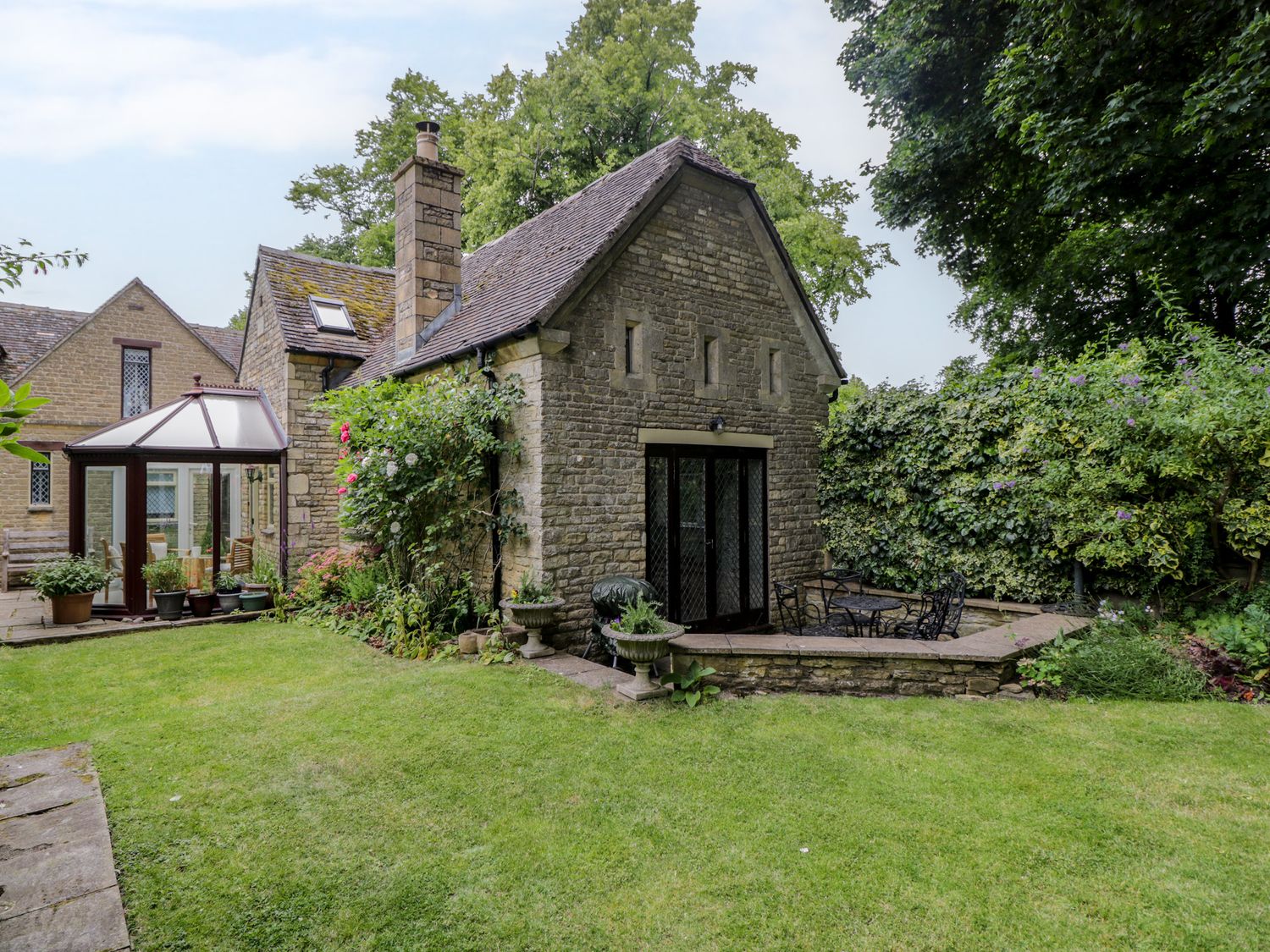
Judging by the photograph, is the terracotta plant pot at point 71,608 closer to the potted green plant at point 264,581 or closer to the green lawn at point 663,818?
the potted green plant at point 264,581

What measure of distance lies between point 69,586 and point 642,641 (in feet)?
30.0

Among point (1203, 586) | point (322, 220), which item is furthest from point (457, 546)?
point (322, 220)

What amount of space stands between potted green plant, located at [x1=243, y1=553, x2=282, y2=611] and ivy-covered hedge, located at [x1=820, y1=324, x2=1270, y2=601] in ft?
31.9

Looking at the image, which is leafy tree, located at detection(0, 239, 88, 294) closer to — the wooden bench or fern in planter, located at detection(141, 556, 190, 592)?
fern in planter, located at detection(141, 556, 190, 592)

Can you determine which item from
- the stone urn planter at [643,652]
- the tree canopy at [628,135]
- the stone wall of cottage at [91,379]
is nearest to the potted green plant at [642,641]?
the stone urn planter at [643,652]

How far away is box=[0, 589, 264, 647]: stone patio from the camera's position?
8.55 meters

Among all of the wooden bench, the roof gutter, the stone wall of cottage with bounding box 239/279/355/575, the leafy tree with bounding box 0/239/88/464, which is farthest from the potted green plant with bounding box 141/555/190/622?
the leafy tree with bounding box 0/239/88/464

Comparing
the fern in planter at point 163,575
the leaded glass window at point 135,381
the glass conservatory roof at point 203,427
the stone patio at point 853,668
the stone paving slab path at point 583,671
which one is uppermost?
the leaded glass window at point 135,381

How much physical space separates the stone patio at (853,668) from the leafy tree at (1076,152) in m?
6.43

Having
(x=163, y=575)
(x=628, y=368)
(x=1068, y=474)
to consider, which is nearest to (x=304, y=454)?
(x=163, y=575)

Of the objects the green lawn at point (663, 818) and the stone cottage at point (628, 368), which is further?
the stone cottage at point (628, 368)

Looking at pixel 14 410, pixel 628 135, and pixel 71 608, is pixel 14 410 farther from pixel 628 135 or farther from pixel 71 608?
pixel 628 135

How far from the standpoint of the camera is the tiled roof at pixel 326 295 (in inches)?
463

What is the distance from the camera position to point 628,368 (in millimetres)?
8414
